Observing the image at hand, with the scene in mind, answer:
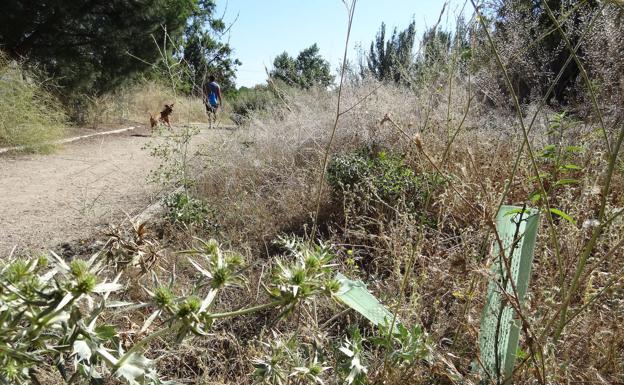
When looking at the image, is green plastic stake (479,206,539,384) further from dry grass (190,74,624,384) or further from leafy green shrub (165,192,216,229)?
leafy green shrub (165,192,216,229)

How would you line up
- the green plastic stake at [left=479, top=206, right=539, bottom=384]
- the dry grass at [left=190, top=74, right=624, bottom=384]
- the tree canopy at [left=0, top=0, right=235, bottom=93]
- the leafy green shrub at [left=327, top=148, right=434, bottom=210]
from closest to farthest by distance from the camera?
the green plastic stake at [left=479, top=206, right=539, bottom=384]
the dry grass at [left=190, top=74, right=624, bottom=384]
the leafy green shrub at [left=327, top=148, right=434, bottom=210]
the tree canopy at [left=0, top=0, right=235, bottom=93]

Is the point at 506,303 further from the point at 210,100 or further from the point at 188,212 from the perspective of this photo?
the point at 210,100

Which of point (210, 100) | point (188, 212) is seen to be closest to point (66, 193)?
point (210, 100)

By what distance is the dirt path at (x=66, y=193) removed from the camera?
3.52 m

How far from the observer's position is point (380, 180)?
10.6 ft

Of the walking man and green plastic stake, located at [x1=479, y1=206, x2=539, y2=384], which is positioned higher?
the walking man

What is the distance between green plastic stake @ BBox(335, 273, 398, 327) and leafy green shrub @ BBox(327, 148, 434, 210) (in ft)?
5.18

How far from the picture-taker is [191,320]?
0.96 meters

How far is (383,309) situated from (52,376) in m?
1.24

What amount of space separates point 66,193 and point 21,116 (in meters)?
3.24

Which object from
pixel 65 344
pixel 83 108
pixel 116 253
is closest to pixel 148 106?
pixel 83 108

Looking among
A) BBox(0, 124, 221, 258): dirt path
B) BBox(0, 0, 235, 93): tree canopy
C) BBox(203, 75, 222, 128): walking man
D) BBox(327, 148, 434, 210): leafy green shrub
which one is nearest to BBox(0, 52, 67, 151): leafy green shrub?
BBox(0, 124, 221, 258): dirt path

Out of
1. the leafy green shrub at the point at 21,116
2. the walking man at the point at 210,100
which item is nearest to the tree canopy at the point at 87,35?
the leafy green shrub at the point at 21,116

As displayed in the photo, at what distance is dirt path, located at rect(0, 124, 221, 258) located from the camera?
11.5 feet
